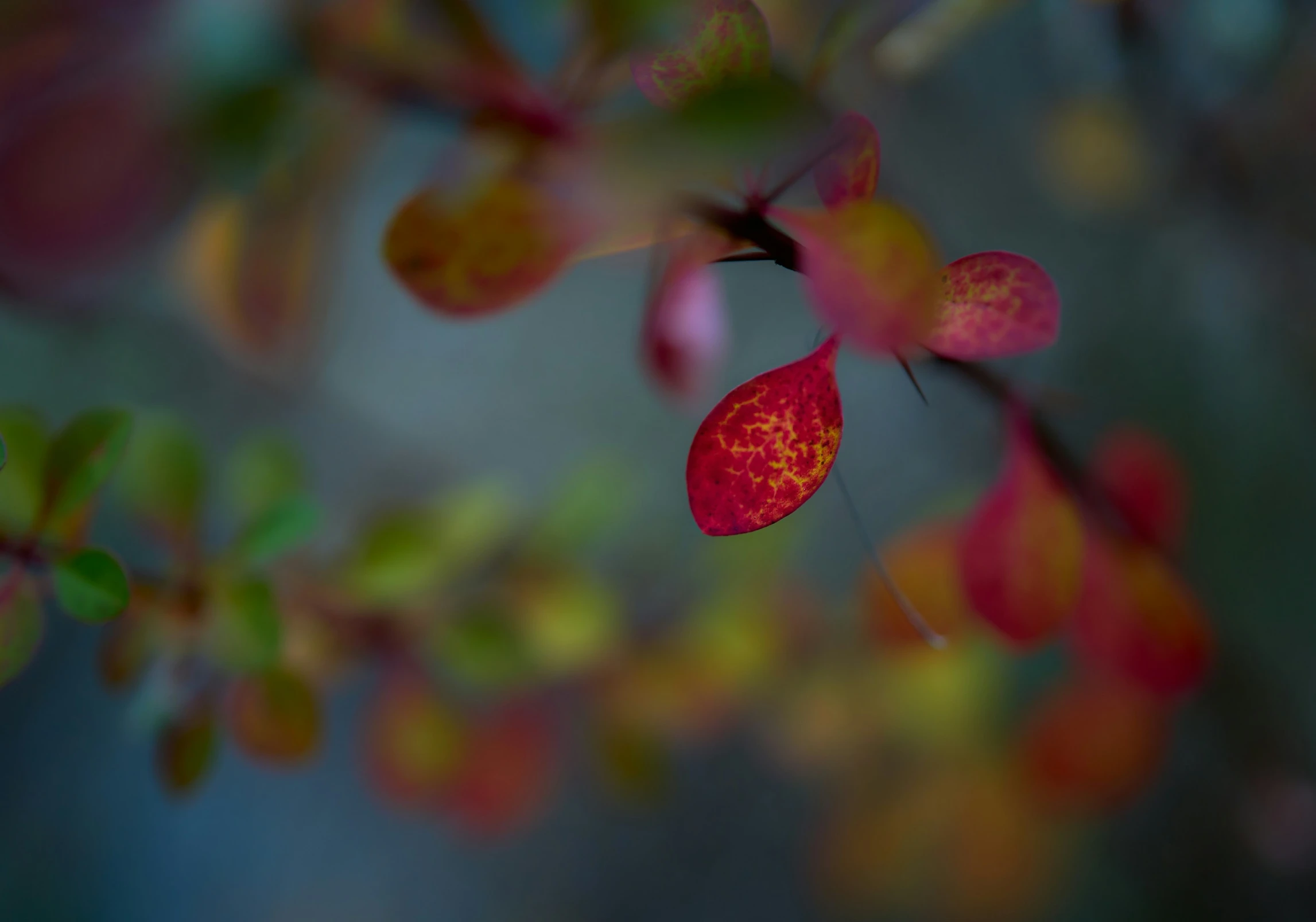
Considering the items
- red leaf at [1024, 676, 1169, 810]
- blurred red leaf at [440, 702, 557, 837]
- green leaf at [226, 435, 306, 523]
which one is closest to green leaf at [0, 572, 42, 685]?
green leaf at [226, 435, 306, 523]

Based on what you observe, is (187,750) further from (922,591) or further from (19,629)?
(922,591)

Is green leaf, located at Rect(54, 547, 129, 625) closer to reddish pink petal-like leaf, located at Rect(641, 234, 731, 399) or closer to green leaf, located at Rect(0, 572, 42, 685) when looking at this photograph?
green leaf, located at Rect(0, 572, 42, 685)

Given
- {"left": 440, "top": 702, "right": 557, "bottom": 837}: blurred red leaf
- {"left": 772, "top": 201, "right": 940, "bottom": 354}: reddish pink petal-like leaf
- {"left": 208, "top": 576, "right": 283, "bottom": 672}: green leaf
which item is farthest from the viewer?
{"left": 440, "top": 702, "right": 557, "bottom": 837}: blurred red leaf

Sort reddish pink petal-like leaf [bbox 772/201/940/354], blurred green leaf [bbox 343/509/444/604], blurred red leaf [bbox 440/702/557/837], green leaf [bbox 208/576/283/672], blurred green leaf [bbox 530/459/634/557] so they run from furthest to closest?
blurred red leaf [bbox 440/702/557/837], blurred green leaf [bbox 530/459/634/557], blurred green leaf [bbox 343/509/444/604], green leaf [bbox 208/576/283/672], reddish pink petal-like leaf [bbox 772/201/940/354]

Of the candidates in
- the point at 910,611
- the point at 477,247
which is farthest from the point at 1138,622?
the point at 477,247

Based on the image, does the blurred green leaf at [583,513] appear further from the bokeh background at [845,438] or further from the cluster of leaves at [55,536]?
the cluster of leaves at [55,536]

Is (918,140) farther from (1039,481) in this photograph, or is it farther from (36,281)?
(36,281)

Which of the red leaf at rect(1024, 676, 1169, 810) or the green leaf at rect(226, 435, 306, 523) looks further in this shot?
the red leaf at rect(1024, 676, 1169, 810)
